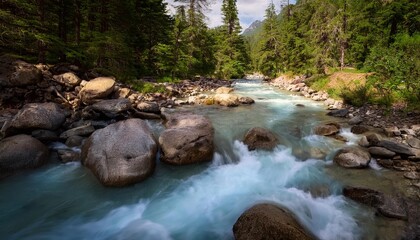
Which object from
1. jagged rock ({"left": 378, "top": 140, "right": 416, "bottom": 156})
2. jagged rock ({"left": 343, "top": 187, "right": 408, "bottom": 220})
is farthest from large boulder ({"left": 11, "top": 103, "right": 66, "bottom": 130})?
A: jagged rock ({"left": 378, "top": 140, "right": 416, "bottom": 156})

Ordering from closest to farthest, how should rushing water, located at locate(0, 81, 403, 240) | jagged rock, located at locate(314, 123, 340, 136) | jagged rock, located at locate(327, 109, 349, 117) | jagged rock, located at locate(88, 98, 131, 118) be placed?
rushing water, located at locate(0, 81, 403, 240), jagged rock, located at locate(314, 123, 340, 136), jagged rock, located at locate(88, 98, 131, 118), jagged rock, located at locate(327, 109, 349, 117)

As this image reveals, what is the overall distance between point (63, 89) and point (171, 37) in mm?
13681

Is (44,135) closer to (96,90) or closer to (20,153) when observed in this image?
(20,153)

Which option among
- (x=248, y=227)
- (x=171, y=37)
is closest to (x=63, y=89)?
(x=248, y=227)

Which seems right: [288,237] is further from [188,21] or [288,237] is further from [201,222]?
[188,21]

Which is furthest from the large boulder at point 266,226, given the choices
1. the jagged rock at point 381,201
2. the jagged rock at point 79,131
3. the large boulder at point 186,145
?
the jagged rock at point 79,131

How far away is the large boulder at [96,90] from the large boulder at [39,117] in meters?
2.30

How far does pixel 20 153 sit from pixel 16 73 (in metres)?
5.97

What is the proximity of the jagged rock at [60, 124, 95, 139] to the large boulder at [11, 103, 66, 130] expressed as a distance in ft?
1.50

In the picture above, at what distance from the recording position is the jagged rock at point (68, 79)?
12.0 m

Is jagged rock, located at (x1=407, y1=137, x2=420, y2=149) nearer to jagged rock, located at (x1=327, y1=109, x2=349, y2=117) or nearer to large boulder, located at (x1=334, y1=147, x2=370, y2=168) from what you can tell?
large boulder, located at (x1=334, y1=147, x2=370, y2=168)

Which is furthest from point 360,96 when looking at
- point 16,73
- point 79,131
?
point 16,73

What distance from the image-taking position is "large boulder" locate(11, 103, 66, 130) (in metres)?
7.50

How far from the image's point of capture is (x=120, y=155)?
6.28 m
